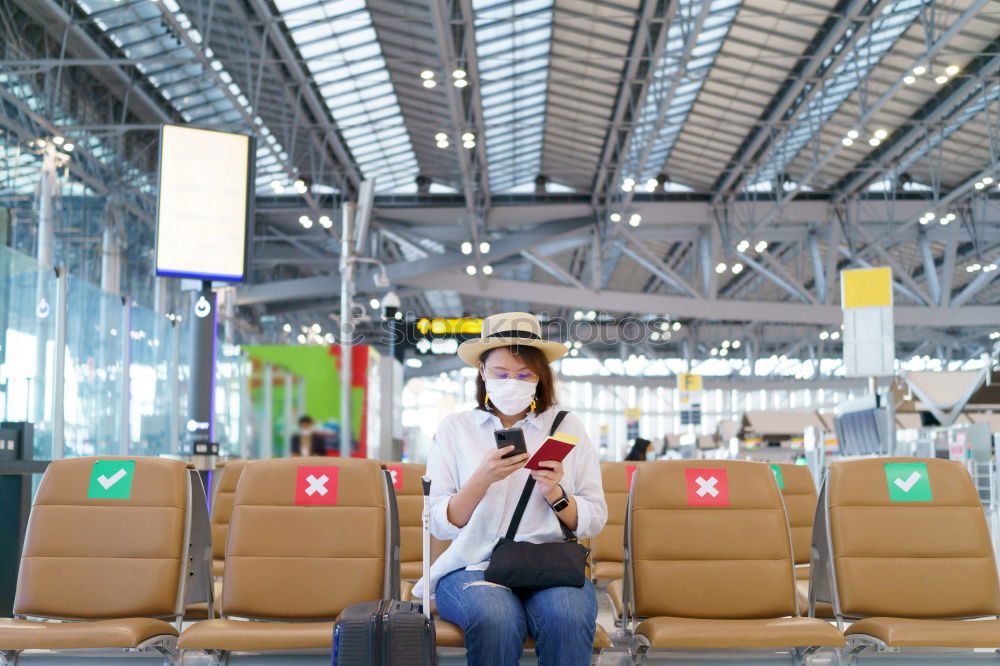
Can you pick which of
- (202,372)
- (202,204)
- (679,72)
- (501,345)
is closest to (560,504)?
(501,345)

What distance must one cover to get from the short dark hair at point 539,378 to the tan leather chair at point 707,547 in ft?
1.59

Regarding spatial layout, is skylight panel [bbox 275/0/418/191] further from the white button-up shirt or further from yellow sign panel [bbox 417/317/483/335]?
the white button-up shirt

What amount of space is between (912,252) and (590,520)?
95.2ft

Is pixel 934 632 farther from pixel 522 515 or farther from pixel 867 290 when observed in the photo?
pixel 867 290

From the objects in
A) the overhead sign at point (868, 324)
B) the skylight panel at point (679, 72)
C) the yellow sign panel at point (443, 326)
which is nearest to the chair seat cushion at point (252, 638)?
the overhead sign at point (868, 324)

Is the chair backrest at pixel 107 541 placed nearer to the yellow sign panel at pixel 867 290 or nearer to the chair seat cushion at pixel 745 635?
the chair seat cushion at pixel 745 635

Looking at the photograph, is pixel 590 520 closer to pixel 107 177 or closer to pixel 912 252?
pixel 107 177

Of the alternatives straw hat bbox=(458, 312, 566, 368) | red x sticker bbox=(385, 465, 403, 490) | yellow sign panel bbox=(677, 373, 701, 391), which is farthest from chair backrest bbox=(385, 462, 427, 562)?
yellow sign panel bbox=(677, 373, 701, 391)

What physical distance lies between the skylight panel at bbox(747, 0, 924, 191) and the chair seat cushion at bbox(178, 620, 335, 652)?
41.5 feet

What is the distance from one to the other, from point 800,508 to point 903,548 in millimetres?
1986

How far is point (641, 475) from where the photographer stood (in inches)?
150

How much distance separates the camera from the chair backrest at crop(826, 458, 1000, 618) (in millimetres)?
3703

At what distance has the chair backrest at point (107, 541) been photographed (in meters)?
3.59

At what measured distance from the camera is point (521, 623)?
3193 mm
